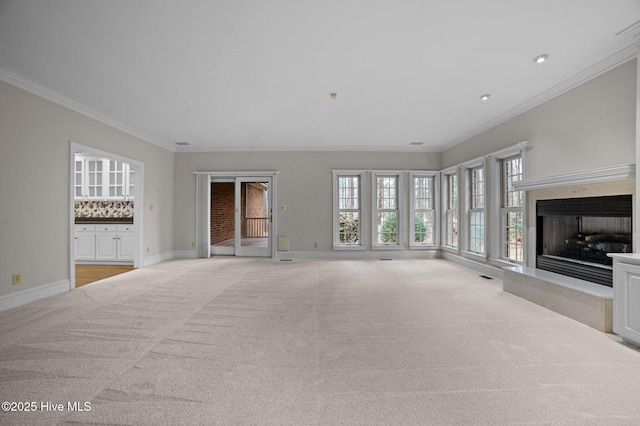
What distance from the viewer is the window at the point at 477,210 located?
220 inches

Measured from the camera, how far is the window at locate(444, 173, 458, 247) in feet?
21.9

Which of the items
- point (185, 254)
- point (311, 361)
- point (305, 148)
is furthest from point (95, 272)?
point (311, 361)

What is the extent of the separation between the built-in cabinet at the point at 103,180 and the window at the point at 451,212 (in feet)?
23.5

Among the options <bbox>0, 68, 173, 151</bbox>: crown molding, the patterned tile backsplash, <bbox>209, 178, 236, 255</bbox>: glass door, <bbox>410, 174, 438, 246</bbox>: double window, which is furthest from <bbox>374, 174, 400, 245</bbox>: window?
the patterned tile backsplash

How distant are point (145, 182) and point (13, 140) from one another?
8.41ft

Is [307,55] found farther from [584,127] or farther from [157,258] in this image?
[157,258]

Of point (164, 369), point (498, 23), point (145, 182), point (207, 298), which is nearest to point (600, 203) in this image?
point (498, 23)

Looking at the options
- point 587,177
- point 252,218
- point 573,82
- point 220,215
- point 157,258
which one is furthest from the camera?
point 252,218

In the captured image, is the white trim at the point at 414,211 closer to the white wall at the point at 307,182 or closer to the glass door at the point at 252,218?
the white wall at the point at 307,182

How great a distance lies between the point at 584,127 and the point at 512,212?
1.77 metres

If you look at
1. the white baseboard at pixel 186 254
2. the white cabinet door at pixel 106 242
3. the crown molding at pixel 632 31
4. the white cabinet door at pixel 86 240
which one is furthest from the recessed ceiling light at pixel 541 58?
the white cabinet door at pixel 86 240

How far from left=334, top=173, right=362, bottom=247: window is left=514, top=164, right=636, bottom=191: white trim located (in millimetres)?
3731

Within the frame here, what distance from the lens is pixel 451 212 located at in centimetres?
686

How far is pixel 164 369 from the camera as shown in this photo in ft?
6.72
